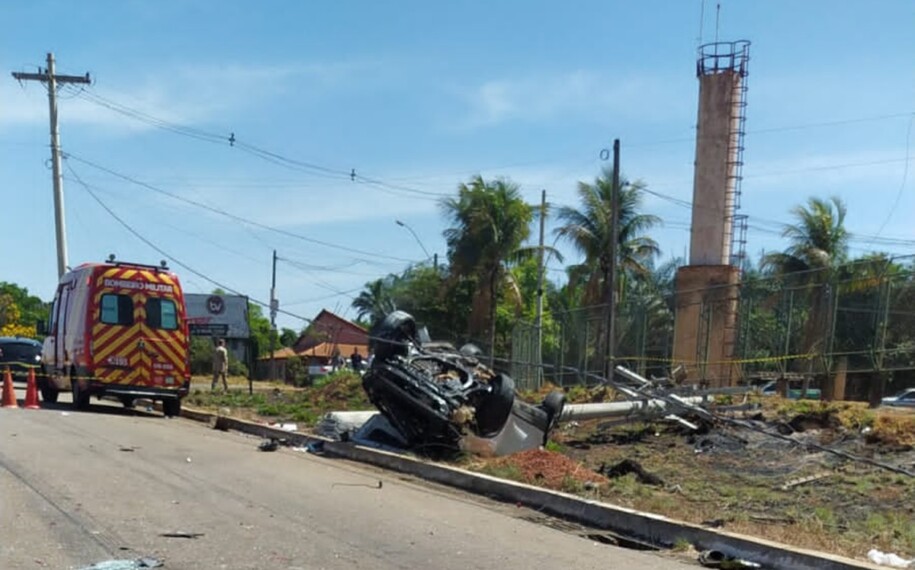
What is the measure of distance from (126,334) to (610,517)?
1325 centimetres

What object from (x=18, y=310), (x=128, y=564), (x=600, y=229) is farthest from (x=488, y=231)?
(x=18, y=310)

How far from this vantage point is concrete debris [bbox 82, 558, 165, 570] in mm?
6695

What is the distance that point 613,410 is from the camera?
16891 mm

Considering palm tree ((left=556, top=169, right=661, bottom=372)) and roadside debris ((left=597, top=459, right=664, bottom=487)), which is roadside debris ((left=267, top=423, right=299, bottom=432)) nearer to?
roadside debris ((left=597, top=459, right=664, bottom=487))

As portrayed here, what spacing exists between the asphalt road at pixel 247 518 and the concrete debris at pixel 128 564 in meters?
0.08

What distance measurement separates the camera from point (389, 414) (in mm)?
14344

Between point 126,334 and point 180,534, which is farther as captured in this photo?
point 126,334

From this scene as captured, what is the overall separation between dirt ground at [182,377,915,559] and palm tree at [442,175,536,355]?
2238cm

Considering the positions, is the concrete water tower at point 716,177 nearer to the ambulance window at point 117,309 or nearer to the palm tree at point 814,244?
the palm tree at point 814,244

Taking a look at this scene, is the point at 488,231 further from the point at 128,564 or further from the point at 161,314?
the point at 128,564

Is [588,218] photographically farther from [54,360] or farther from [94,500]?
[94,500]

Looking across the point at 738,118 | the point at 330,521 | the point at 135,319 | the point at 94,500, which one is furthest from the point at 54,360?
the point at 738,118

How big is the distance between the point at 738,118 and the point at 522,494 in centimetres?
3113

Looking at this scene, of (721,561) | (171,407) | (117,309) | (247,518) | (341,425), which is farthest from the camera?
(171,407)
